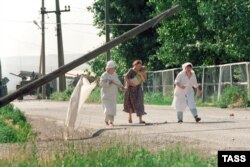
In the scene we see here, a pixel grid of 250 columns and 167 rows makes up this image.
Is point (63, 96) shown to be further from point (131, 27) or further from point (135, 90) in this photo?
point (135, 90)

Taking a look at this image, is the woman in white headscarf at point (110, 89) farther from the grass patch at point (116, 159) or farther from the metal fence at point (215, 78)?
the metal fence at point (215, 78)

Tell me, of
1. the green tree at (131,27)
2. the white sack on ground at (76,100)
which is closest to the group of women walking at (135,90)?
the white sack on ground at (76,100)

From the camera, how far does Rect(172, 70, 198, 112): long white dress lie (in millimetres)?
17938

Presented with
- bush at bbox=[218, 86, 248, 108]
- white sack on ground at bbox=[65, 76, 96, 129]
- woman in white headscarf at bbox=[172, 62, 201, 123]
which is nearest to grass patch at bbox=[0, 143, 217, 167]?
white sack on ground at bbox=[65, 76, 96, 129]

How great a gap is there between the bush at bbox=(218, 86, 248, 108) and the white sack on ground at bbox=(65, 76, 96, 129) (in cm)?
1231

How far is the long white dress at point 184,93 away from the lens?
1794 cm

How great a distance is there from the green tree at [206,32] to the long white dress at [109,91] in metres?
10.6

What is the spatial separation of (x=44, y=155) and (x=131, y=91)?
7.96 metres

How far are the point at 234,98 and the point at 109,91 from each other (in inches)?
456

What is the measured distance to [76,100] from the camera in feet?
50.9

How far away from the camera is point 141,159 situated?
8844 mm

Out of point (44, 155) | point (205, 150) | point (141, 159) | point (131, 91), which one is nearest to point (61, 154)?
point (44, 155)

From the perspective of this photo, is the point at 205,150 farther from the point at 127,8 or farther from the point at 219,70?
the point at 127,8

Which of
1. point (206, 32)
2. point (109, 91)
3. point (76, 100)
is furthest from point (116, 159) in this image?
point (206, 32)
